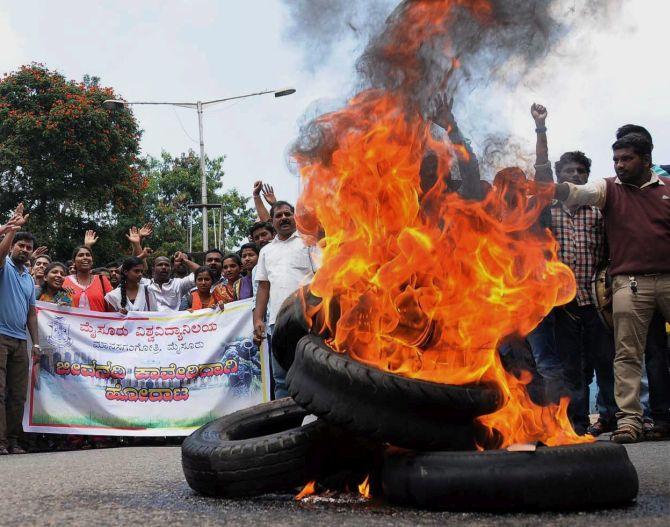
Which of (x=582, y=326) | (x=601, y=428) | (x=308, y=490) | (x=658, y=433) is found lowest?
(x=601, y=428)

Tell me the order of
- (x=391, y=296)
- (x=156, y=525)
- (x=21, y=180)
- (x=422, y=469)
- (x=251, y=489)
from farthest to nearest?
(x=21, y=180) → (x=391, y=296) → (x=251, y=489) → (x=422, y=469) → (x=156, y=525)

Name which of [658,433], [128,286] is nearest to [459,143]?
[658,433]

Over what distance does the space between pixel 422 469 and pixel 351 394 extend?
18.0 inches

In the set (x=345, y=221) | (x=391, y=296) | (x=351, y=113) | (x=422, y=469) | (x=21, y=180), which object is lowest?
(x=422, y=469)

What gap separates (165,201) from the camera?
5594 centimetres

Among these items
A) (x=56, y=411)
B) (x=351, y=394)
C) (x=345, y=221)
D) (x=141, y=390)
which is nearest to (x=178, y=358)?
(x=141, y=390)

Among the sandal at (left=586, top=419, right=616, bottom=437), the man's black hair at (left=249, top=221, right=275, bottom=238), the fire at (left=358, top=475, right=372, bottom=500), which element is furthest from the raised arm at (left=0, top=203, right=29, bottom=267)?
the sandal at (left=586, top=419, right=616, bottom=437)

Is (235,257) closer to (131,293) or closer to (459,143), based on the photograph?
(131,293)

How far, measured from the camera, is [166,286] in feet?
32.0

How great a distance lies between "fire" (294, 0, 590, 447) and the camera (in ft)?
12.9

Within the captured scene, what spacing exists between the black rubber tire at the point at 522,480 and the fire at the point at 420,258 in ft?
1.54

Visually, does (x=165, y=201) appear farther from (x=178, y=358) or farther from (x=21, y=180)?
(x=178, y=358)

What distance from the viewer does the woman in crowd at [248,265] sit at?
348 inches

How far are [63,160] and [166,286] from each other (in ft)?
84.2
